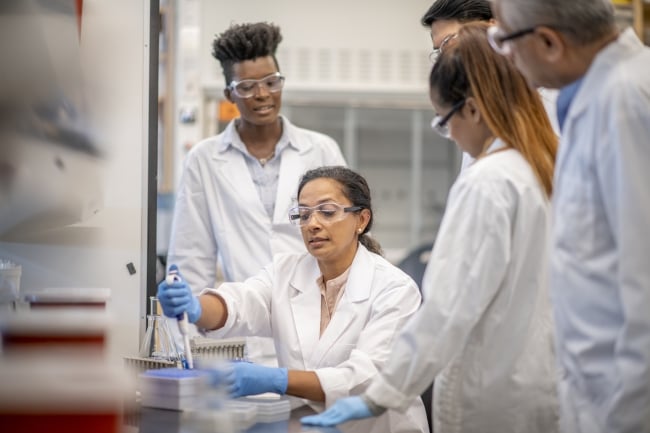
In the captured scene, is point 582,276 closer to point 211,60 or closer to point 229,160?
point 229,160

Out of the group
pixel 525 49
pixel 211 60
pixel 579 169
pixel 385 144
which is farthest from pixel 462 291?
pixel 385 144

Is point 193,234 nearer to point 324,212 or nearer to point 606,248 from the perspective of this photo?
point 324,212

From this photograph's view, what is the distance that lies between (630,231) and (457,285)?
347 mm

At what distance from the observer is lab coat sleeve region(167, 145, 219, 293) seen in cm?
320

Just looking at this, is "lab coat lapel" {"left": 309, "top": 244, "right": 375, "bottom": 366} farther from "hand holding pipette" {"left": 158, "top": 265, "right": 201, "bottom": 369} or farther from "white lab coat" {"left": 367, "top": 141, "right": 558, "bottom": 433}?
"white lab coat" {"left": 367, "top": 141, "right": 558, "bottom": 433}

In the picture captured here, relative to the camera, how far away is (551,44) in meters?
1.62

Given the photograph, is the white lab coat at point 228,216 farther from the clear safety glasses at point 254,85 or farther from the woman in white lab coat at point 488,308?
the woman in white lab coat at point 488,308

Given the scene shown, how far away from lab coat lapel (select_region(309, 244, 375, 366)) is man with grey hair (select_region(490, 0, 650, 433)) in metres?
0.82

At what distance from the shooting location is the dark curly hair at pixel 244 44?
10.2 ft

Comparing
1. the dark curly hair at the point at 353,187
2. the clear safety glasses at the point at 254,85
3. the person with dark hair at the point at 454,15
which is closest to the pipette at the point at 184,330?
the dark curly hair at the point at 353,187

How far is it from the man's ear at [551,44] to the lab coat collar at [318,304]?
96 centimetres

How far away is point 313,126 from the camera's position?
5824 mm

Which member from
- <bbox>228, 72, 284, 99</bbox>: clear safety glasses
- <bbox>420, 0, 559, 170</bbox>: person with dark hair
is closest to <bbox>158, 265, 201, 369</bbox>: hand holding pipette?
<bbox>420, 0, 559, 170</bbox>: person with dark hair

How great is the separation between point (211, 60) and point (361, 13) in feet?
3.20
